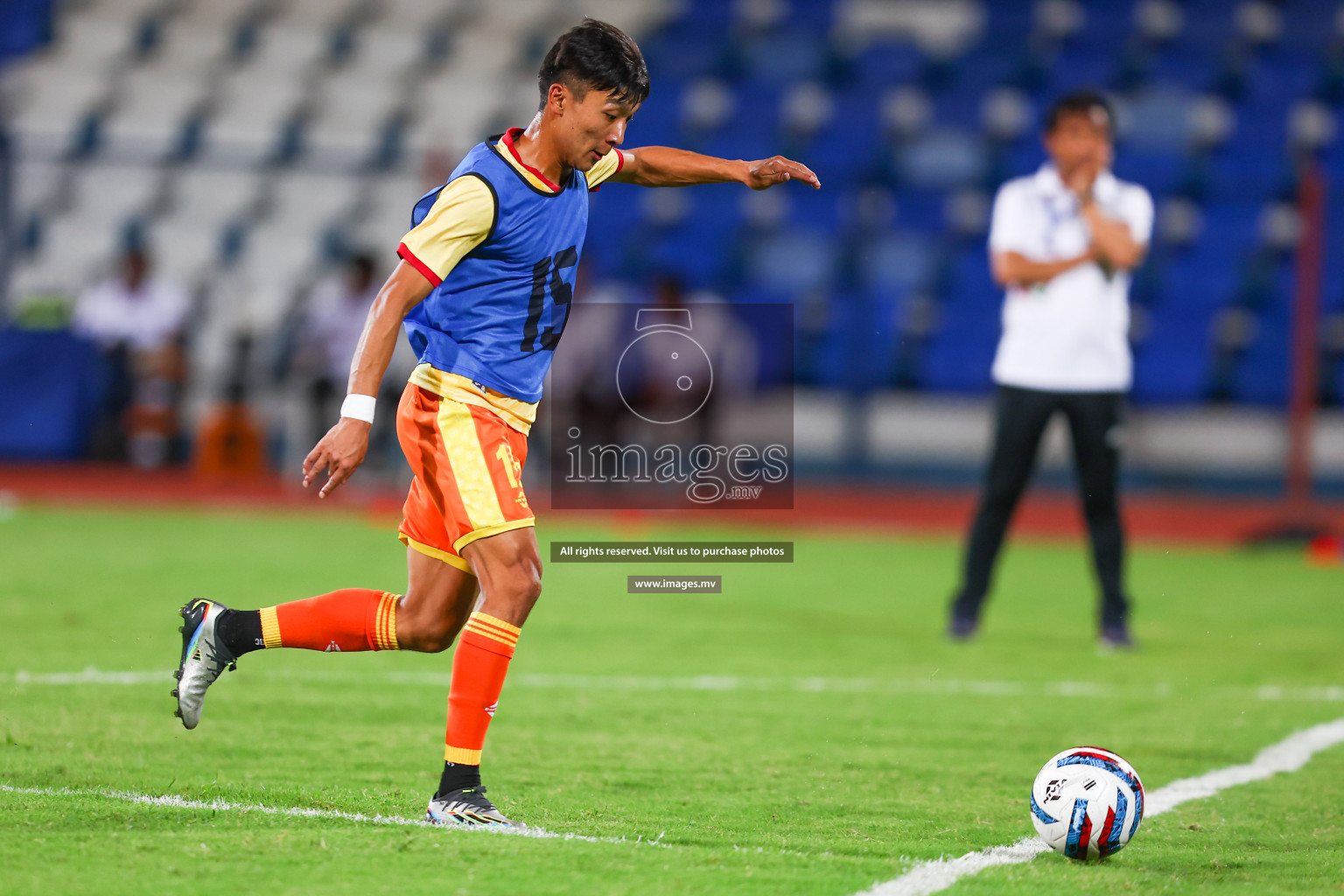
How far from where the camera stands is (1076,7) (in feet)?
61.1

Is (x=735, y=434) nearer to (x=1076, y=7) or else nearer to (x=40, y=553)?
(x=40, y=553)

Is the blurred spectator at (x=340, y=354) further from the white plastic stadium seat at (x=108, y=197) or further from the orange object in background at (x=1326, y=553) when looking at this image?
the orange object in background at (x=1326, y=553)

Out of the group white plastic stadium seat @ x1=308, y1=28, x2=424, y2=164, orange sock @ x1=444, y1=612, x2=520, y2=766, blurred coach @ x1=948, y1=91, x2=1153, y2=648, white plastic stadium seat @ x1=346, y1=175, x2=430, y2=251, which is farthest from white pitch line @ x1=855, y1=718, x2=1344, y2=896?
white plastic stadium seat @ x1=308, y1=28, x2=424, y2=164

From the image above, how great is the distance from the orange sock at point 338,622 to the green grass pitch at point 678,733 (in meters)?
0.38

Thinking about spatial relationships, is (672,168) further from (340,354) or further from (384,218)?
(384,218)

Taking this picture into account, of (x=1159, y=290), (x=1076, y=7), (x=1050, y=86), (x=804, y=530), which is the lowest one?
(x=804, y=530)

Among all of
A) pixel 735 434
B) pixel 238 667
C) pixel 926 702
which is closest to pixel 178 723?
pixel 238 667

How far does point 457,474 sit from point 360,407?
0.35 m

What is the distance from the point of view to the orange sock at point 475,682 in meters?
3.84

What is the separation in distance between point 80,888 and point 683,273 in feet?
40.0

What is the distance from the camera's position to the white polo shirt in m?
7.20

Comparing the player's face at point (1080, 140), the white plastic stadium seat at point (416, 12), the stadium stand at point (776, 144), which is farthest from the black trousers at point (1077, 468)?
the white plastic stadium seat at point (416, 12)
